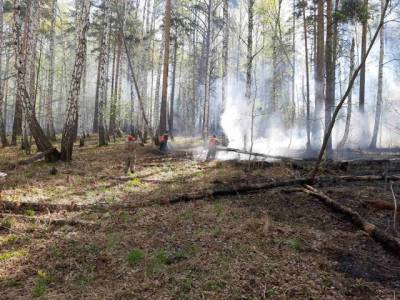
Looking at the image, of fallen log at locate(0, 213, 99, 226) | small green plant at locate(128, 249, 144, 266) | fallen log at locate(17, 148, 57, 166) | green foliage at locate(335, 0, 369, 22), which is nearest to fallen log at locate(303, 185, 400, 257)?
small green plant at locate(128, 249, 144, 266)

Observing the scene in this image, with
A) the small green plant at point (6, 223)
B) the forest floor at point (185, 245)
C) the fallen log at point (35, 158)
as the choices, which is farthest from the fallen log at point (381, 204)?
the fallen log at point (35, 158)

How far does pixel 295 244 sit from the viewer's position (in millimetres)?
5648

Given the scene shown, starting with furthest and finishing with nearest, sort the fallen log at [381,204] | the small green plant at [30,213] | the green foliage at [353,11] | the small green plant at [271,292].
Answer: the green foliage at [353,11] < the fallen log at [381,204] < the small green plant at [30,213] < the small green plant at [271,292]

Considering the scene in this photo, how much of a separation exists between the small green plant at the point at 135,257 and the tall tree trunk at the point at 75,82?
801 centimetres

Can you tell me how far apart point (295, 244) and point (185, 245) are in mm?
1807

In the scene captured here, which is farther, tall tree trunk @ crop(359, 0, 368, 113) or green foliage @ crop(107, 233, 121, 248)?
tall tree trunk @ crop(359, 0, 368, 113)

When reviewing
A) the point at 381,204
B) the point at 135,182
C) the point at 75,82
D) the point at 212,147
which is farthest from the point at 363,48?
the point at 135,182

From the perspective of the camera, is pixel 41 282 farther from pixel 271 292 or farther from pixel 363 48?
pixel 363 48

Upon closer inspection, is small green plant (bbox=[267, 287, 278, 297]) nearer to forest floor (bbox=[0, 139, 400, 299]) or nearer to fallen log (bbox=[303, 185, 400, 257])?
forest floor (bbox=[0, 139, 400, 299])

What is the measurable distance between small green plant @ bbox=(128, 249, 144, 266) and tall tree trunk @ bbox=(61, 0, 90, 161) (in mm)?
8008

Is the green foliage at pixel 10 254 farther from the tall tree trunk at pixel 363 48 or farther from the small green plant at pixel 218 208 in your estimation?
the tall tree trunk at pixel 363 48

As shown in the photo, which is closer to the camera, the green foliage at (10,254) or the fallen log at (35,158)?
the green foliage at (10,254)

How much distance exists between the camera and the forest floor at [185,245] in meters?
4.52

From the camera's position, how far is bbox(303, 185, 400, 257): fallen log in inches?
215
